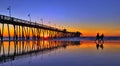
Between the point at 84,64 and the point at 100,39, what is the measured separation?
30221 millimetres

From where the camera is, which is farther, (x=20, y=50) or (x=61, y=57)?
(x=20, y=50)

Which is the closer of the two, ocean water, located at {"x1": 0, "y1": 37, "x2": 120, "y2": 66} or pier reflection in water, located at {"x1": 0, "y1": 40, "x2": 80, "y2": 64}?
ocean water, located at {"x1": 0, "y1": 37, "x2": 120, "y2": 66}

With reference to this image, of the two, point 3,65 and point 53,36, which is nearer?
point 3,65

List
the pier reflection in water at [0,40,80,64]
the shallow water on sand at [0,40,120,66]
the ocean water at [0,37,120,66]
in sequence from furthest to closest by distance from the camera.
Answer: the pier reflection in water at [0,40,80,64], the ocean water at [0,37,120,66], the shallow water on sand at [0,40,120,66]

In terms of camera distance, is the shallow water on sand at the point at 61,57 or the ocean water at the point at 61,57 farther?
the ocean water at the point at 61,57

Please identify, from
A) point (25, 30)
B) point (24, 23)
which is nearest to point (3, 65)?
point (24, 23)

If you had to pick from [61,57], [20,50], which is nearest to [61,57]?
[61,57]

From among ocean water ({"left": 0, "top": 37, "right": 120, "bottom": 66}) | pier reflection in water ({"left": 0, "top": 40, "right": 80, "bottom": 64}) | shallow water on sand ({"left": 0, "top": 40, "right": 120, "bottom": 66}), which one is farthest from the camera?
pier reflection in water ({"left": 0, "top": 40, "right": 80, "bottom": 64})

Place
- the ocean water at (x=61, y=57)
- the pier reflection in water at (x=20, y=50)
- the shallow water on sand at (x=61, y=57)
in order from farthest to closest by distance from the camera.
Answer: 1. the pier reflection in water at (x=20, y=50)
2. the ocean water at (x=61, y=57)
3. the shallow water on sand at (x=61, y=57)

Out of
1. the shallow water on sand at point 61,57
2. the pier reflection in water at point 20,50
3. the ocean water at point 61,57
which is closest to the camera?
the shallow water on sand at point 61,57

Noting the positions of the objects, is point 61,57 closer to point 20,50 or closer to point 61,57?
point 61,57

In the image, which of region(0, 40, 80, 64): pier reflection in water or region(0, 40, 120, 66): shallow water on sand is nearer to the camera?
region(0, 40, 120, 66): shallow water on sand

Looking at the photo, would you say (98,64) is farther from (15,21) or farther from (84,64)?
(15,21)

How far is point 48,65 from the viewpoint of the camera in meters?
11.5
